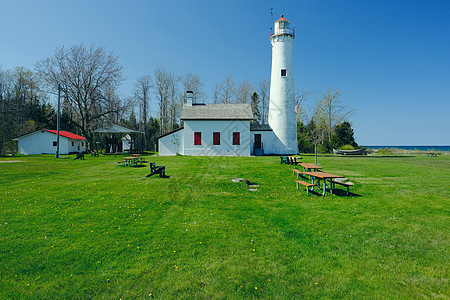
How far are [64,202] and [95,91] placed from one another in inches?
1189

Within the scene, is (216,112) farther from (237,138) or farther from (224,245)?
(224,245)

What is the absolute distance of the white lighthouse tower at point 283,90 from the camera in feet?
90.2

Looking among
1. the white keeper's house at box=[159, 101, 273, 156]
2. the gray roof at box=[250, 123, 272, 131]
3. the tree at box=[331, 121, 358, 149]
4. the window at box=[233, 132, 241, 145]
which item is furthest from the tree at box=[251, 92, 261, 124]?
the window at box=[233, 132, 241, 145]

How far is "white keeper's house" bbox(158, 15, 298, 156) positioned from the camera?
2670cm

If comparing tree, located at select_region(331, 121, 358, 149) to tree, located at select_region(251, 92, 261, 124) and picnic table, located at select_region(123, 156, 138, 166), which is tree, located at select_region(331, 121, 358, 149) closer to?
tree, located at select_region(251, 92, 261, 124)

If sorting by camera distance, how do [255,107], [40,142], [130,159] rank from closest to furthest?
[130,159], [40,142], [255,107]

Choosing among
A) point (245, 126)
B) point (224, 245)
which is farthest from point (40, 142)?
point (224, 245)

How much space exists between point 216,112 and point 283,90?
8565mm

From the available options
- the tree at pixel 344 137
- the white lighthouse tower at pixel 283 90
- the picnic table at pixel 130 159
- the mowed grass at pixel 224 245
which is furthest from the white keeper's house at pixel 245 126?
the mowed grass at pixel 224 245

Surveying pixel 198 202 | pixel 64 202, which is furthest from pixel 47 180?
pixel 198 202

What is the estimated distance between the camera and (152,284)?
349 cm

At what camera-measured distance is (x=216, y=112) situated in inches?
1088

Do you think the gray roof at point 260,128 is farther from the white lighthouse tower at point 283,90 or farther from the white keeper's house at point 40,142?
the white keeper's house at point 40,142

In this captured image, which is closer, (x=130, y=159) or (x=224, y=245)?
(x=224, y=245)
